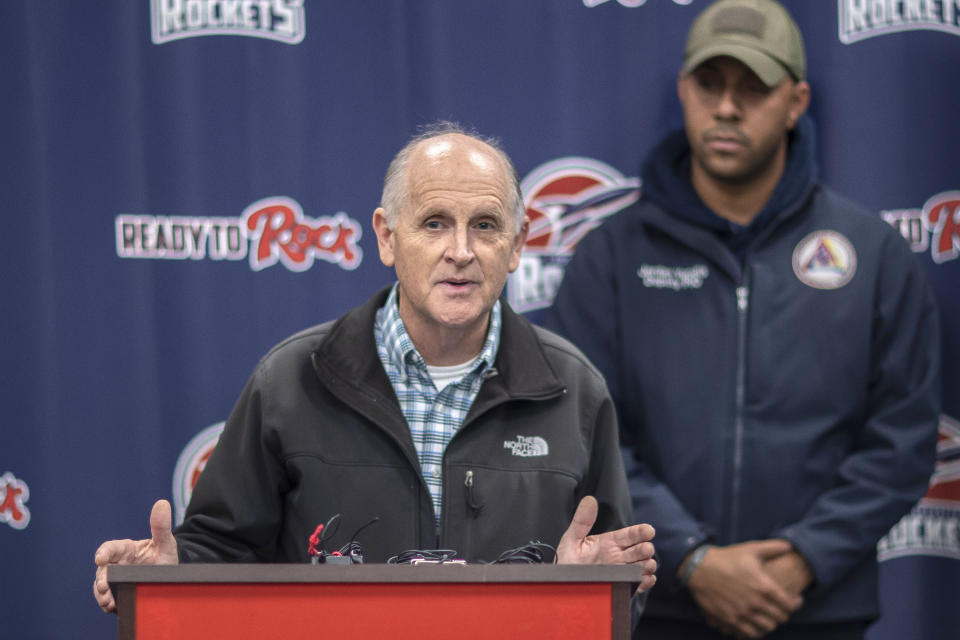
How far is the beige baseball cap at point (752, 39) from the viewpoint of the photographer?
2602mm

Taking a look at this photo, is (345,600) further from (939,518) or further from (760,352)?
(939,518)

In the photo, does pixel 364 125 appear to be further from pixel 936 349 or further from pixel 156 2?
pixel 936 349

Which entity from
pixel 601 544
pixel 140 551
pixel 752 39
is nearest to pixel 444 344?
pixel 601 544

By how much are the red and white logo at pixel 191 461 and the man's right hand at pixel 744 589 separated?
130 centimetres

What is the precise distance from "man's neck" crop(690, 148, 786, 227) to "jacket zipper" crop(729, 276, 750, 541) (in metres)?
0.21

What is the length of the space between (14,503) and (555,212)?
Result: 164 centimetres

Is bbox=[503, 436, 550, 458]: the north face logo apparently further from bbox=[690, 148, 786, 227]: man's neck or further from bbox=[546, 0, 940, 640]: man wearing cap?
bbox=[690, 148, 786, 227]: man's neck

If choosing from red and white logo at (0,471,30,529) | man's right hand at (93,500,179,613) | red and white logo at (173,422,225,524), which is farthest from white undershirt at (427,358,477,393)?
red and white logo at (0,471,30,529)

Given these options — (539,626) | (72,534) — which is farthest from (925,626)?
(72,534)

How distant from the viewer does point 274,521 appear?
196 centimetres

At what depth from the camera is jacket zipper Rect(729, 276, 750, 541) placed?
2615mm

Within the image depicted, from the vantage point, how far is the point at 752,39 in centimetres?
264

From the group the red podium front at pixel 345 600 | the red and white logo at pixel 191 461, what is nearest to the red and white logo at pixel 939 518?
the red and white logo at pixel 191 461

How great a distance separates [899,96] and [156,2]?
2.03m
